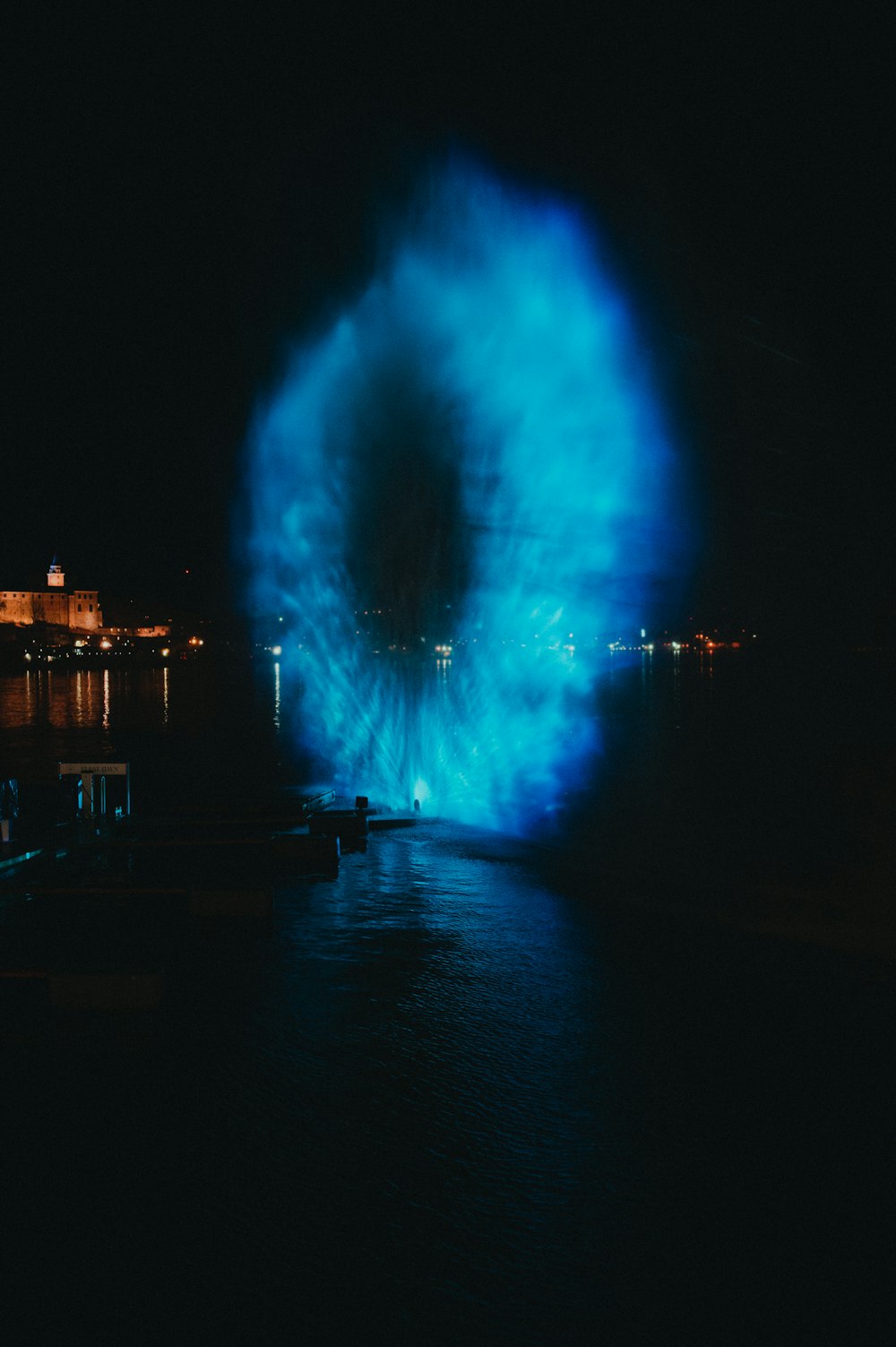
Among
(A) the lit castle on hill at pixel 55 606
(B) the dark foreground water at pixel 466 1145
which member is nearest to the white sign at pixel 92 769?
(B) the dark foreground water at pixel 466 1145

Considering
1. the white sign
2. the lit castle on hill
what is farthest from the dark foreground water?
the lit castle on hill

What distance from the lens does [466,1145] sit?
7621 millimetres

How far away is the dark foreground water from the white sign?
639 cm

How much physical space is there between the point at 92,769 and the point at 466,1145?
500 inches

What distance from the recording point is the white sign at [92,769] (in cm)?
1772

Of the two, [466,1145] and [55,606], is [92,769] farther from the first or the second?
[55,606]

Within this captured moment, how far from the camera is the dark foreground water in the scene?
5867 mm

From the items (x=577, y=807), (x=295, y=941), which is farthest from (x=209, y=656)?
(x=295, y=941)

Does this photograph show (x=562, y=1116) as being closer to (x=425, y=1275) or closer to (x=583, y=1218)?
(x=583, y=1218)

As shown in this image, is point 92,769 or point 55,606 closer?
point 92,769

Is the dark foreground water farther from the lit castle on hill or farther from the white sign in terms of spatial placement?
the lit castle on hill

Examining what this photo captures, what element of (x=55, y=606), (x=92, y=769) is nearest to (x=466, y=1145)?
(x=92, y=769)

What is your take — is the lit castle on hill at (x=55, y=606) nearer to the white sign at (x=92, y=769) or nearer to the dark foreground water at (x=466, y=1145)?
the white sign at (x=92, y=769)

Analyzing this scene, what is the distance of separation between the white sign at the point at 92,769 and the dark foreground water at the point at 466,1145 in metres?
6.39
